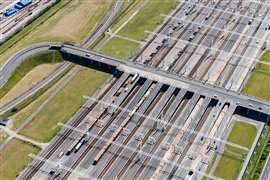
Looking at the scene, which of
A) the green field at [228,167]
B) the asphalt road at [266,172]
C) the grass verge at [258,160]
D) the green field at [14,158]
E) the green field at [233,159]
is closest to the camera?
the asphalt road at [266,172]

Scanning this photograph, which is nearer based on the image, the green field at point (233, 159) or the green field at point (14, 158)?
the green field at point (233, 159)

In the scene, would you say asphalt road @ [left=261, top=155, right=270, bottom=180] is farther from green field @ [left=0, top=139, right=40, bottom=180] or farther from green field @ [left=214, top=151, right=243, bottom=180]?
green field @ [left=0, top=139, right=40, bottom=180]

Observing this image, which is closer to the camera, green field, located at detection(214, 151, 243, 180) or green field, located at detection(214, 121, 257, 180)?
green field, located at detection(214, 151, 243, 180)

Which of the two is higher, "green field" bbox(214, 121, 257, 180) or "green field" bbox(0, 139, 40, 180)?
"green field" bbox(214, 121, 257, 180)

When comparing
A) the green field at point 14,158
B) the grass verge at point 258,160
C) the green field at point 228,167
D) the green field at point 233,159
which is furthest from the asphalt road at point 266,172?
the green field at point 14,158

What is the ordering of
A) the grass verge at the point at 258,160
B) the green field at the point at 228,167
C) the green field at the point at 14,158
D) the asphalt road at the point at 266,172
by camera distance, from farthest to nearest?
the green field at the point at 14,158, the grass verge at the point at 258,160, the green field at the point at 228,167, the asphalt road at the point at 266,172

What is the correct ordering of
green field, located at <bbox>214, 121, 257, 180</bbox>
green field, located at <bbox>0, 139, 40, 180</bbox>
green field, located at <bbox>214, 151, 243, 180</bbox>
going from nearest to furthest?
green field, located at <bbox>214, 151, 243, 180</bbox>, green field, located at <bbox>214, 121, 257, 180</bbox>, green field, located at <bbox>0, 139, 40, 180</bbox>

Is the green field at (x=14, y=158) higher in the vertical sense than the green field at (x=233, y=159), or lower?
lower

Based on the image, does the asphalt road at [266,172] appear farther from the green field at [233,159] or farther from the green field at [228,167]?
the green field at [228,167]

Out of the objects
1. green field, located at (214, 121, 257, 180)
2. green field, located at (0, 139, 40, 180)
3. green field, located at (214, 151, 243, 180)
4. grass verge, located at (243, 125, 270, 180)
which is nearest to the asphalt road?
grass verge, located at (243, 125, 270, 180)

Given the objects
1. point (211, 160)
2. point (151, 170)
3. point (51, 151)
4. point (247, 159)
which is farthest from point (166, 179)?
point (51, 151)
